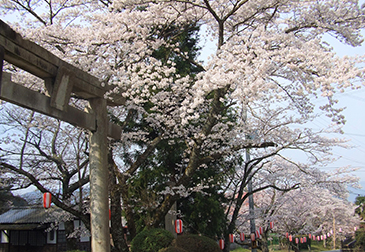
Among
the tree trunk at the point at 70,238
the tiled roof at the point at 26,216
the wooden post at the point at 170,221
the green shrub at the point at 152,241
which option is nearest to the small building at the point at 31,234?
the tiled roof at the point at 26,216

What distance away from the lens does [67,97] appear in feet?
17.6

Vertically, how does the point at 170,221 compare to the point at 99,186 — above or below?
below

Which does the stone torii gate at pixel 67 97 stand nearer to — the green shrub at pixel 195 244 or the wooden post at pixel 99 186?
the wooden post at pixel 99 186

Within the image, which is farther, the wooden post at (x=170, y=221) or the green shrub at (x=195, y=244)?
the wooden post at (x=170, y=221)

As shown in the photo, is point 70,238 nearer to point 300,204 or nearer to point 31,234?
point 31,234

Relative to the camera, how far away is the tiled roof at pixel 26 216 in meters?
13.9

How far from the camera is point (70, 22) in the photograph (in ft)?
26.5

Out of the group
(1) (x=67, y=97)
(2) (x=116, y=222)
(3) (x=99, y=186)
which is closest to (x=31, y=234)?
(2) (x=116, y=222)

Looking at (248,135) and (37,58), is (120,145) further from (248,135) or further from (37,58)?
(37,58)

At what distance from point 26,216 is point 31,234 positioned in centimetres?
92

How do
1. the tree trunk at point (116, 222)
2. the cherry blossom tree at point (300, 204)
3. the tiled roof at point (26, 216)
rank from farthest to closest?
the tiled roof at point (26, 216), the cherry blossom tree at point (300, 204), the tree trunk at point (116, 222)

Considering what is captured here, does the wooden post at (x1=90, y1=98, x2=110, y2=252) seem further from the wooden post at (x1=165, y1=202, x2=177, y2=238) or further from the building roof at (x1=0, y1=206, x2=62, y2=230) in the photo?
the building roof at (x1=0, y1=206, x2=62, y2=230)

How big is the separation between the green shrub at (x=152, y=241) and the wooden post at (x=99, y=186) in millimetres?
1729

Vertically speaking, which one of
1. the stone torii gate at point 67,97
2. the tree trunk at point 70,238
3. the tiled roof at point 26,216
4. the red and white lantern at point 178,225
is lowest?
the tree trunk at point 70,238
